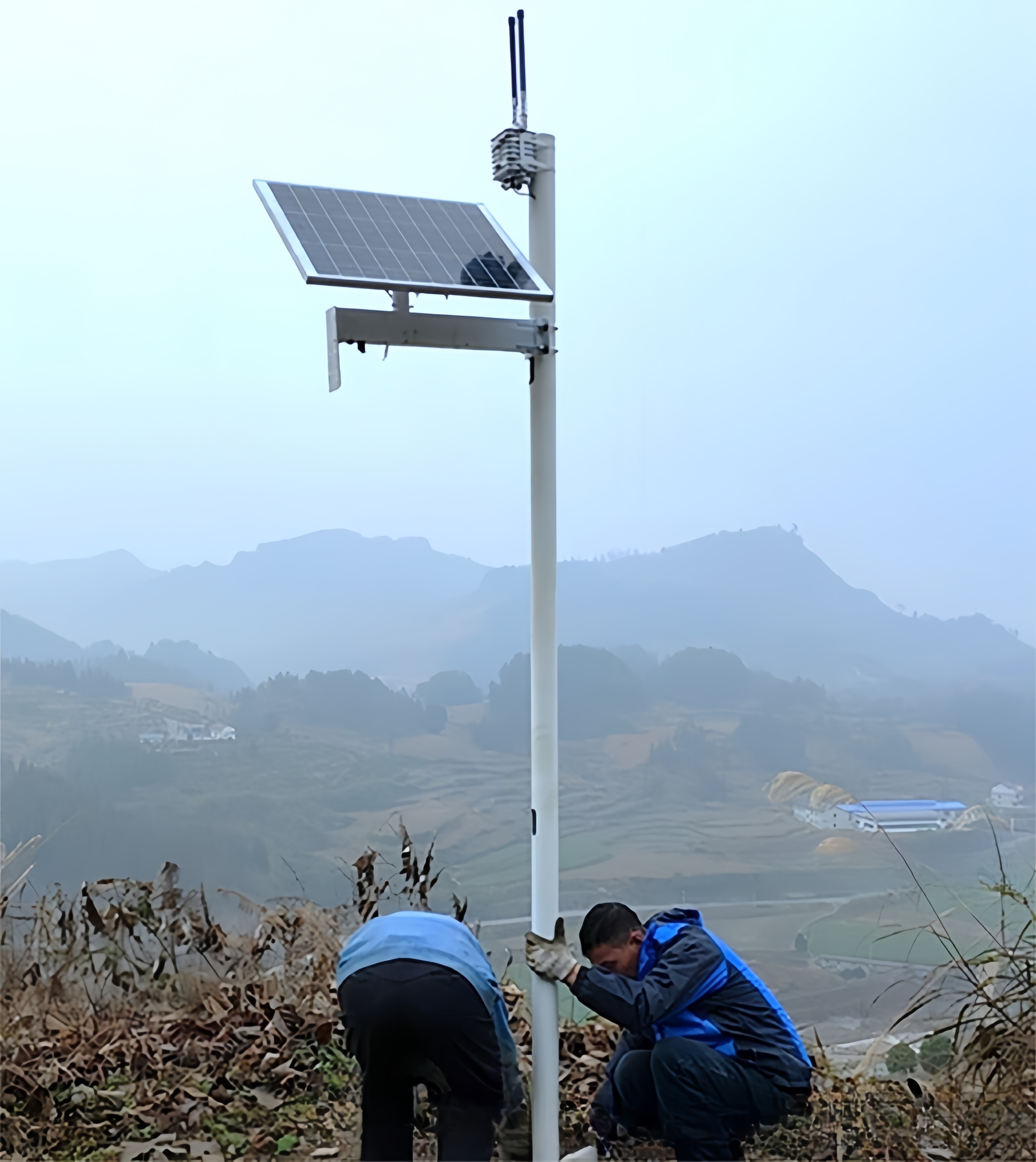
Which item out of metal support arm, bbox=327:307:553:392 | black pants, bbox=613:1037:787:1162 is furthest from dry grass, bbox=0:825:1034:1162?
metal support arm, bbox=327:307:553:392

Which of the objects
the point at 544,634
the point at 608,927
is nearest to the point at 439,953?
the point at 608,927

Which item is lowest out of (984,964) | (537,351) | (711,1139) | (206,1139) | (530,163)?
(206,1139)

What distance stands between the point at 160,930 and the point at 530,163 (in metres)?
3.25

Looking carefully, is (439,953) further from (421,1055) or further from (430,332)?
(430,332)

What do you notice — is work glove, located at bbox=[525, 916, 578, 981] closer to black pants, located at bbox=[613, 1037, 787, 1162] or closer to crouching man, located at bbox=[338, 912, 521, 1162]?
crouching man, located at bbox=[338, 912, 521, 1162]

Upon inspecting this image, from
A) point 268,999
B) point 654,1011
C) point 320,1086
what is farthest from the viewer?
point 268,999

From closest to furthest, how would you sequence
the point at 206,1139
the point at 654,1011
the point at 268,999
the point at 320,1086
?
the point at 654,1011 < the point at 206,1139 < the point at 320,1086 < the point at 268,999

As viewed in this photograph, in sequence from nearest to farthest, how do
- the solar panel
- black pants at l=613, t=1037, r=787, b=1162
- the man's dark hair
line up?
1. the solar panel
2. black pants at l=613, t=1037, r=787, b=1162
3. the man's dark hair

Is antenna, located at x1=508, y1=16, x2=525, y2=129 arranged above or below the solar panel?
above

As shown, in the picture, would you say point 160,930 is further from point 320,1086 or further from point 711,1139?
point 711,1139

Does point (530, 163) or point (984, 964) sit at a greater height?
point (530, 163)

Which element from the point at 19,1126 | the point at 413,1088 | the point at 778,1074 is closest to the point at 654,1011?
the point at 778,1074

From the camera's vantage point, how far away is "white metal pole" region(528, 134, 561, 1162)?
2.92 m

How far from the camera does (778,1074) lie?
2.91m
